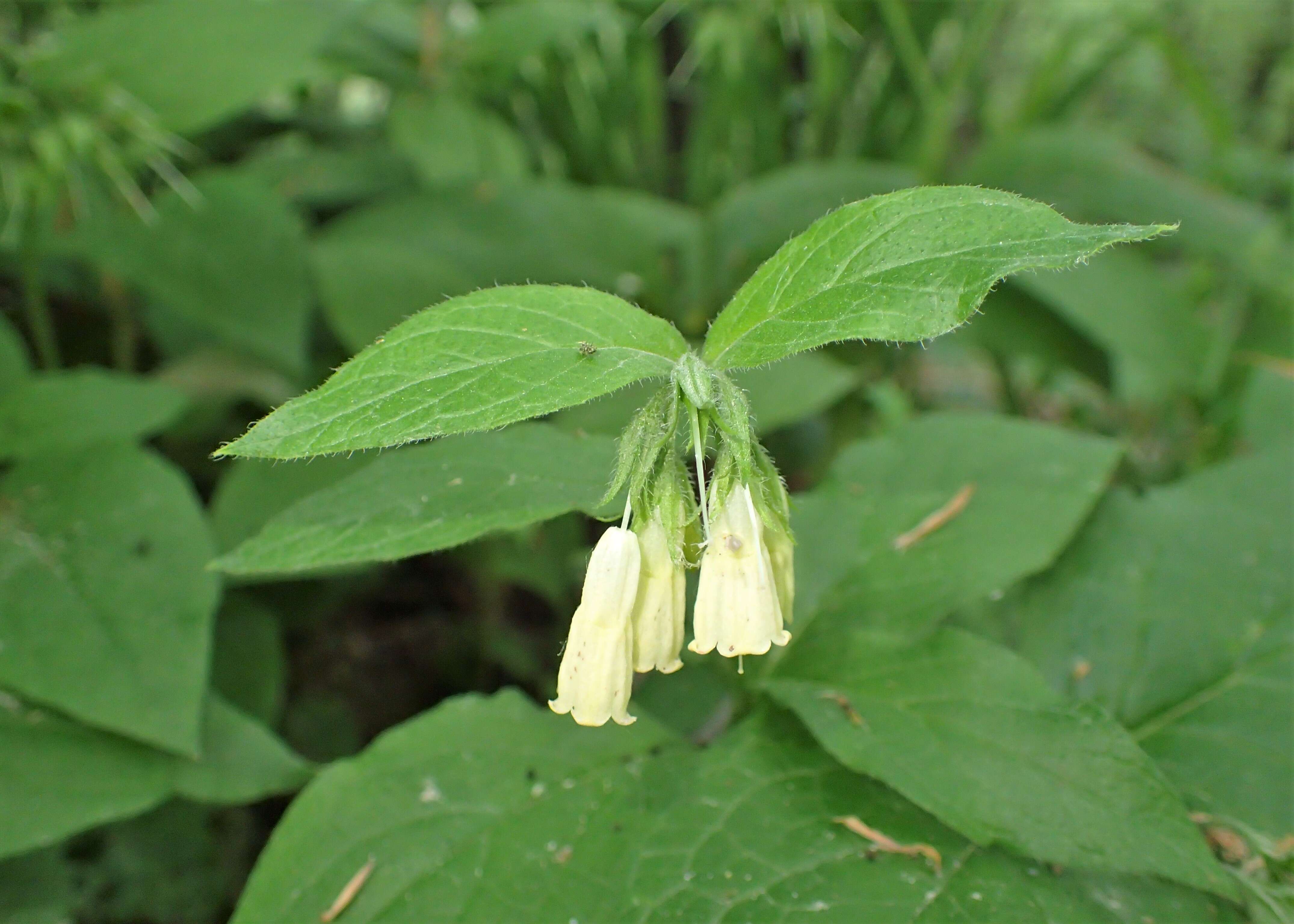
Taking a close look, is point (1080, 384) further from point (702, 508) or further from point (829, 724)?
point (702, 508)

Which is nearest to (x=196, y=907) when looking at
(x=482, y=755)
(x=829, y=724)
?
(x=482, y=755)

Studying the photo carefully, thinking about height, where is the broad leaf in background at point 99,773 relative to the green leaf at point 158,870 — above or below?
above

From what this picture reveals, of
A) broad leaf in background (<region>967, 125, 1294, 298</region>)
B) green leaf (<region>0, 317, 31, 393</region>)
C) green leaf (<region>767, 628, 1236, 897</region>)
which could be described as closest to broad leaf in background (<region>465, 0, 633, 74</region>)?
broad leaf in background (<region>967, 125, 1294, 298</region>)

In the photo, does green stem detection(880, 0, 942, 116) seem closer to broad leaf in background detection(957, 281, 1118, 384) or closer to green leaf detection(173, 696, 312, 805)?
broad leaf in background detection(957, 281, 1118, 384)

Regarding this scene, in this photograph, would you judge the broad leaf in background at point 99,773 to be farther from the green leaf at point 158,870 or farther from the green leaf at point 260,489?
the green leaf at point 260,489

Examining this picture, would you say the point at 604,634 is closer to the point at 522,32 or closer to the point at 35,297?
the point at 35,297

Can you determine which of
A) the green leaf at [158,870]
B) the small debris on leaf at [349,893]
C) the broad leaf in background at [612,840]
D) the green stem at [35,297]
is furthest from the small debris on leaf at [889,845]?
the green stem at [35,297]
